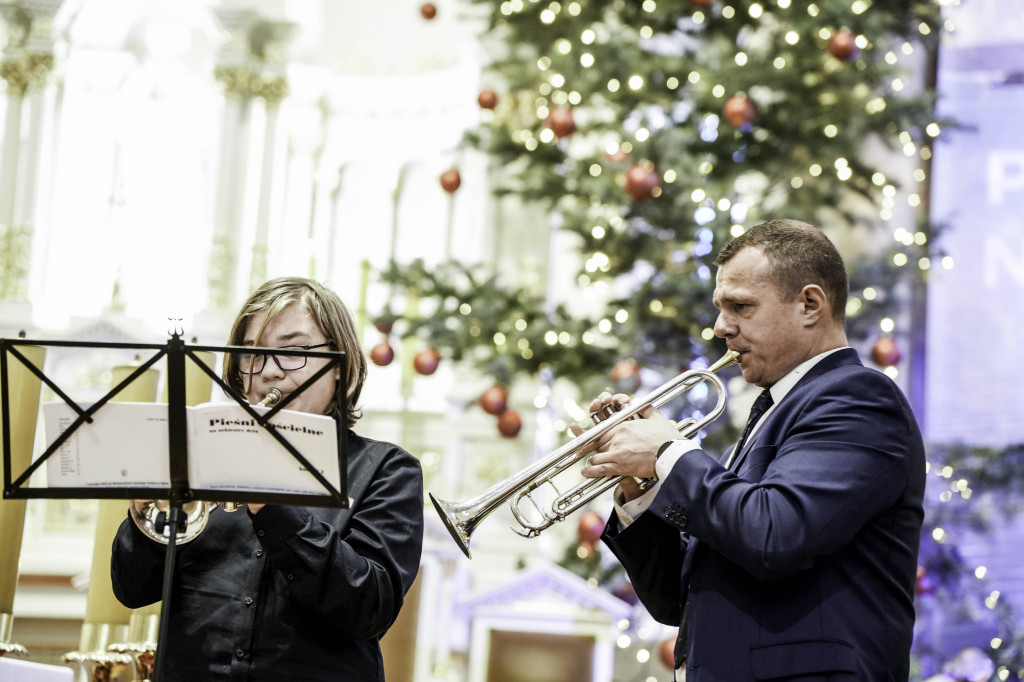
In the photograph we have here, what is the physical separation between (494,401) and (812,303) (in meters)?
3.14

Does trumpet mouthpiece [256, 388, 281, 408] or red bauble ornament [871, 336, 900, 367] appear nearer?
trumpet mouthpiece [256, 388, 281, 408]

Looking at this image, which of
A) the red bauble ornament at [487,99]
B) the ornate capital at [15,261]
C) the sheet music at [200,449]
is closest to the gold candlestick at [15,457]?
the sheet music at [200,449]

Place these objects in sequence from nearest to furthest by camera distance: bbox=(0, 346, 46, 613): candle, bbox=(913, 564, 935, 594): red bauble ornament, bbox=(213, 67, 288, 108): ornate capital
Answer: bbox=(0, 346, 46, 613): candle → bbox=(913, 564, 935, 594): red bauble ornament → bbox=(213, 67, 288, 108): ornate capital

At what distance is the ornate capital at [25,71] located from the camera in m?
8.14

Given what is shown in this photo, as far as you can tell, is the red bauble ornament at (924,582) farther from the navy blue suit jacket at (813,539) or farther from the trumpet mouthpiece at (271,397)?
the trumpet mouthpiece at (271,397)

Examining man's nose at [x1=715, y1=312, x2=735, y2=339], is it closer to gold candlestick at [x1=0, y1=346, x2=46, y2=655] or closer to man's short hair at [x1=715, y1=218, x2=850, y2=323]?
man's short hair at [x1=715, y1=218, x2=850, y2=323]

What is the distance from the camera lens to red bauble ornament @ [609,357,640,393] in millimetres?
5035

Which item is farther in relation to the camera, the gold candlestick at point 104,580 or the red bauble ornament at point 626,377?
the red bauble ornament at point 626,377

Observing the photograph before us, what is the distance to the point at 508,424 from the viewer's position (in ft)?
18.1

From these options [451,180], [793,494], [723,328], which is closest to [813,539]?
[793,494]

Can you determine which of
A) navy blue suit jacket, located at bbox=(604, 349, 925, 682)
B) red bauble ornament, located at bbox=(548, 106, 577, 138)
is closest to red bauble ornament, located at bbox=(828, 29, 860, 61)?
red bauble ornament, located at bbox=(548, 106, 577, 138)

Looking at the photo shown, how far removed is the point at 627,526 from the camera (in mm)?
2490

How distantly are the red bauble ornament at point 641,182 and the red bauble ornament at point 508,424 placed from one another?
4.27 feet

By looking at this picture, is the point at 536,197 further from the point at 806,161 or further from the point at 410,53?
the point at 410,53
